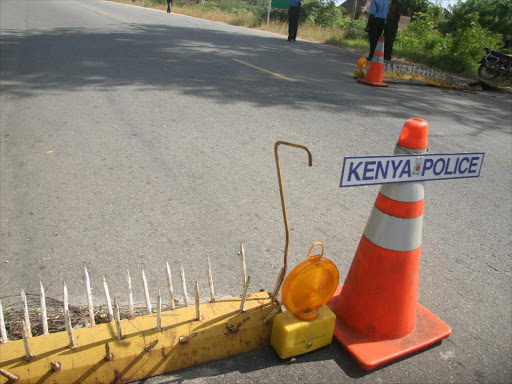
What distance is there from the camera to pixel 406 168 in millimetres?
2115

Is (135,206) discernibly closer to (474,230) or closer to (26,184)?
(26,184)

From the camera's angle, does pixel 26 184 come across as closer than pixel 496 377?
No

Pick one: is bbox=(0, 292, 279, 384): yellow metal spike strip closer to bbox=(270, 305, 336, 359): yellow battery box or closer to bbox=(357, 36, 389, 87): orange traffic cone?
bbox=(270, 305, 336, 359): yellow battery box

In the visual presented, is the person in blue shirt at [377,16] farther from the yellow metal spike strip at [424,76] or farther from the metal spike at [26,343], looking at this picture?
the metal spike at [26,343]

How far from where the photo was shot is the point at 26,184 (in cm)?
390

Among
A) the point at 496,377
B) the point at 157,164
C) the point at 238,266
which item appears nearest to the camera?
the point at 496,377

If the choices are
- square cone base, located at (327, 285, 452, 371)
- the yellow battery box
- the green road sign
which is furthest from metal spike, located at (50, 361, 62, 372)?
the green road sign

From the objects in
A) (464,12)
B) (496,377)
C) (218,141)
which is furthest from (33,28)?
(464,12)

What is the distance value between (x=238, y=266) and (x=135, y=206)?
1131mm

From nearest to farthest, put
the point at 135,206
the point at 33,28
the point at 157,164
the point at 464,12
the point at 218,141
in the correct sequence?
the point at 135,206 → the point at 157,164 → the point at 218,141 → the point at 33,28 → the point at 464,12

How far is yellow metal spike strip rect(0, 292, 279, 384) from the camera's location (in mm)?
1876

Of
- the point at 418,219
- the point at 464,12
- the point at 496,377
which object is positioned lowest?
the point at 496,377

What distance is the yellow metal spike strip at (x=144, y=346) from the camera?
188 cm

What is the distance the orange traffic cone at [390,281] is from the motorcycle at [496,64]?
10616mm
